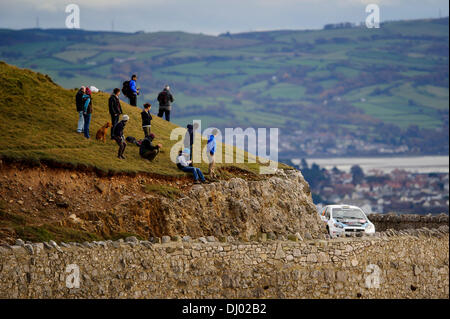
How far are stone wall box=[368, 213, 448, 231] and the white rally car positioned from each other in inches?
477

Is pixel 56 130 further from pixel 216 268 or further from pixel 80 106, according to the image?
pixel 216 268

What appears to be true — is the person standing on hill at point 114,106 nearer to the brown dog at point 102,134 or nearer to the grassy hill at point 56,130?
the brown dog at point 102,134

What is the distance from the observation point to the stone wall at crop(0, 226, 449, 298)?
107ft

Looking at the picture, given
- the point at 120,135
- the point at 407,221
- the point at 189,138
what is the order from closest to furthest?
1. the point at 120,135
2. the point at 189,138
3. the point at 407,221

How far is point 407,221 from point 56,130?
26.0m

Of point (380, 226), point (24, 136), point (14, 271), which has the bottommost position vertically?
point (380, 226)

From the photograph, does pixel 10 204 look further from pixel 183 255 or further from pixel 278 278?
pixel 278 278

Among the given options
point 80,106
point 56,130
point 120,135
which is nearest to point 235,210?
point 120,135

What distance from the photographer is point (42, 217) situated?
3669cm

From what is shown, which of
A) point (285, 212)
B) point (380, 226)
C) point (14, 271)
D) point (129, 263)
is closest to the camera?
point (14, 271)

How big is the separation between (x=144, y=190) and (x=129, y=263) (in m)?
6.30

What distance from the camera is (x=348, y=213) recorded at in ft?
163

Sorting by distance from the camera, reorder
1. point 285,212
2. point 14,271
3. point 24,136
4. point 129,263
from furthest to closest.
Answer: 1. point 285,212
2. point 24,136
3. point 129,263
4. point 14,271
